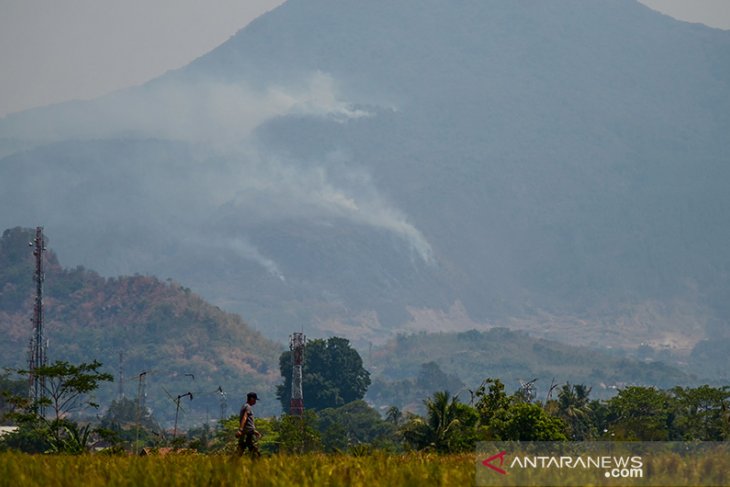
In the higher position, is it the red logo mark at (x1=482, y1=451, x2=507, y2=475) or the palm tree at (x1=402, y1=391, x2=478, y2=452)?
the palm tree at (x1=402, y1=391, x2=478, y2=452)

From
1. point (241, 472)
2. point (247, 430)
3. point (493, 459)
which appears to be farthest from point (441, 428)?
point (241, 472)

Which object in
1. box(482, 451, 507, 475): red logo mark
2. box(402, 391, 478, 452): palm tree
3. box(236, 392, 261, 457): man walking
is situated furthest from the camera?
box(402, 391, 478, 452): palm tree

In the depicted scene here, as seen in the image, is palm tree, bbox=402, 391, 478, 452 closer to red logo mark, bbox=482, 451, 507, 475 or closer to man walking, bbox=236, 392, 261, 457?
man walking, bbox=236, 392, 261, 457

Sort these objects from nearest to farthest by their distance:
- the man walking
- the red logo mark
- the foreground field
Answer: the foreground field < the red logo mark < the man walking

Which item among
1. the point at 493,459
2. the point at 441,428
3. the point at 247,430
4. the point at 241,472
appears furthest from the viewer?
the point at 441,428

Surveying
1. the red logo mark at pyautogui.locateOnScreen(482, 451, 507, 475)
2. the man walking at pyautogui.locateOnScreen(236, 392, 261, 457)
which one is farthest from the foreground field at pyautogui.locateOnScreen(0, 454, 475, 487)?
the man walking at pyautogui.locateOnScreen(236, 392, 261, 457)

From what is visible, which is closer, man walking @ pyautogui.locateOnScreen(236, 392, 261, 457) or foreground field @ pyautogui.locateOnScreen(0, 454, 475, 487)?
foreground field @ pyautogui.locateOnScreen(0, 454, 475, 487)

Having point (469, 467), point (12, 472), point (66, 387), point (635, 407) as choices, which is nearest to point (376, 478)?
point (469, 467)

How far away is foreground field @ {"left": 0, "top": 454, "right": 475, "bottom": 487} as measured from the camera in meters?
33.2

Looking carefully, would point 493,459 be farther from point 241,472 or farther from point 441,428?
point 441,428

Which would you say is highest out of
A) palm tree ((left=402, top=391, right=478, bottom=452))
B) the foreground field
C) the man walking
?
palm tree ((left=402, top=391, right=478, bottom=452))

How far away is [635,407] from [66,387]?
102 meters

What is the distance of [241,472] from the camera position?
35.4 m

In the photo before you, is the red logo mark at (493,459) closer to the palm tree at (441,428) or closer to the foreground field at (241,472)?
the foreground field at (241,472)
